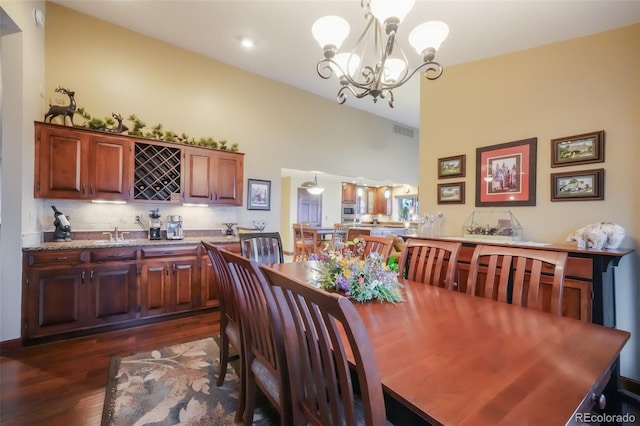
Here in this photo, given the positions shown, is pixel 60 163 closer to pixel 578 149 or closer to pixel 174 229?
pixel 174 229

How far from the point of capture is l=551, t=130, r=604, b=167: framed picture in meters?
2.45

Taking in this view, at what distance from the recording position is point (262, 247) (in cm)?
284

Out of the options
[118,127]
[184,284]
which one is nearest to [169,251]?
[184,284]

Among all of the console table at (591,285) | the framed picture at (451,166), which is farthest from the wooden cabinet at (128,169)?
the console table at (591,285)

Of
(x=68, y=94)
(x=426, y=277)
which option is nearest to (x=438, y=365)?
(x=426, y=277)

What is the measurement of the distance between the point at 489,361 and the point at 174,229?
3577 mm

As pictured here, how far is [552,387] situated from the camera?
2.53 feet

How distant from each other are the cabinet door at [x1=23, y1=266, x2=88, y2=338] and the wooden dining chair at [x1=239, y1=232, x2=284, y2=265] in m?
1.63

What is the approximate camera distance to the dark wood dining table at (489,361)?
69cm

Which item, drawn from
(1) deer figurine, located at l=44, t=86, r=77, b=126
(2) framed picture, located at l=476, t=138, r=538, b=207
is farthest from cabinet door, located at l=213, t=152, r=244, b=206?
(2) framed picture, located at l=476, t=138, r=538, b=207

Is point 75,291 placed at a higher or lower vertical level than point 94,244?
lower

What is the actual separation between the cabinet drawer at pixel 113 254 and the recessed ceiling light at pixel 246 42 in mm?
2831

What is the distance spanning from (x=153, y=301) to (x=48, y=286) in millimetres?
902

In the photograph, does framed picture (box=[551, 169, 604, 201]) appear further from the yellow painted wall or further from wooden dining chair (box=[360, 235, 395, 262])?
wooden dining chair (box=[360, 235, 395, 262])
